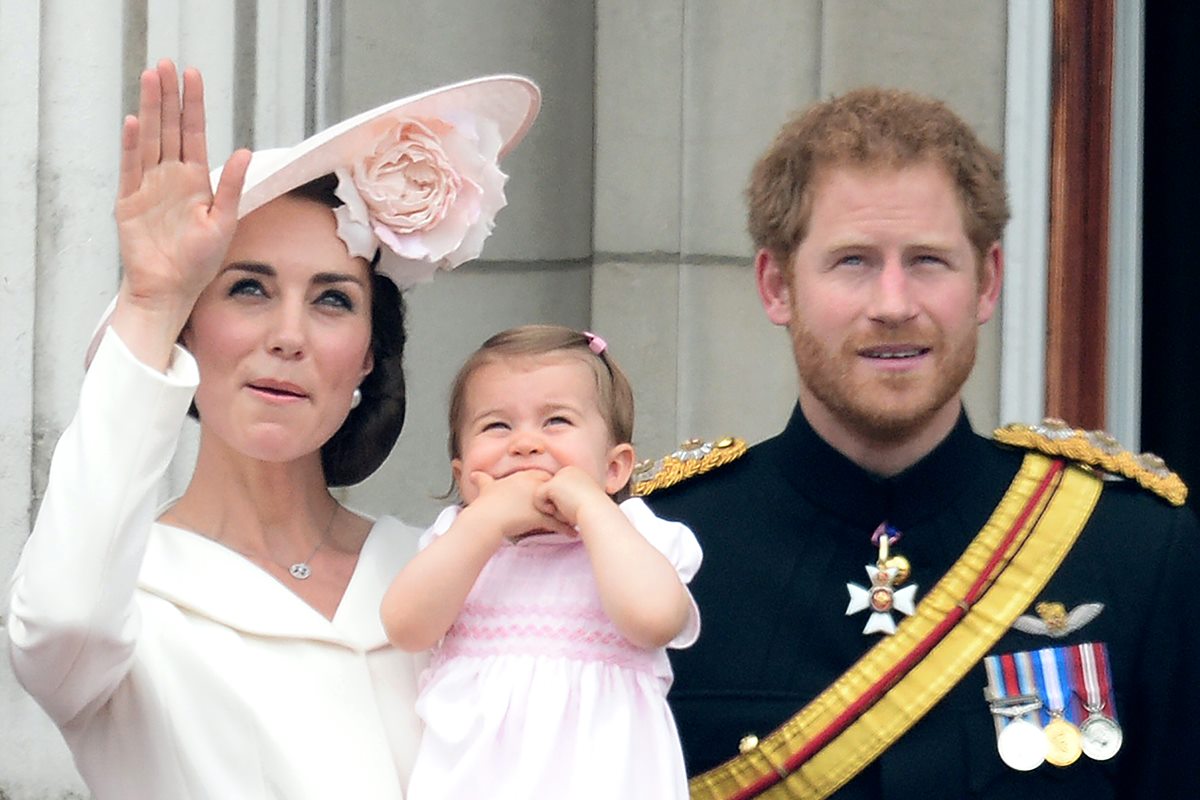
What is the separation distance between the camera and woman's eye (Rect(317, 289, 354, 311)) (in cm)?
288

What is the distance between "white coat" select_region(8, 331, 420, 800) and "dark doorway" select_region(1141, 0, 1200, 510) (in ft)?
7.29

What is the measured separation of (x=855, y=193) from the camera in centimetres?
313

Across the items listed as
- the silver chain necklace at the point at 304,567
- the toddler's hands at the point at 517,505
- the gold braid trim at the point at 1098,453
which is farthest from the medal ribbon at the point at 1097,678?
the silver chain necklace at the point at 304,567

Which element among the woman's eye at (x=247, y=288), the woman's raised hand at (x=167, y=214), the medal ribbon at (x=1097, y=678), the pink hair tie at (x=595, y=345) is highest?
the woman's raised hand at (x=167, y=214)

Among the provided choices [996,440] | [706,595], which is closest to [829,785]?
[706,595]

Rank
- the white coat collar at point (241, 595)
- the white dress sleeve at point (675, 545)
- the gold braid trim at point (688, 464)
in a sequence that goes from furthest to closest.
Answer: the gold braid trim at point (688, 464), the white dress sleeve at point (675, 545), the white coat collar at point (241, 595)

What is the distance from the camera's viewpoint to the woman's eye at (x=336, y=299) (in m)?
2.88

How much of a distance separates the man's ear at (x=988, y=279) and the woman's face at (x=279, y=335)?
2.94 ft

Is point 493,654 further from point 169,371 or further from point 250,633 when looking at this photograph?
point 169,371

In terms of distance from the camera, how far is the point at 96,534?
2.49 m

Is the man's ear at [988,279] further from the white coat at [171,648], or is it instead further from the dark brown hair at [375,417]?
the white coat at [171,648]

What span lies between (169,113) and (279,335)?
330 millimetres

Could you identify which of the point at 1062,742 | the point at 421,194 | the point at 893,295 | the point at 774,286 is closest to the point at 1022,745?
the point at 1062,742

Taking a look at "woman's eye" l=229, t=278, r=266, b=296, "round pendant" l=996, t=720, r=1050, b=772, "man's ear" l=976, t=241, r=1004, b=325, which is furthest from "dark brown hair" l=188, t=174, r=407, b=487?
"round pendant" l=996, t=720, r=1050, b=772
